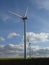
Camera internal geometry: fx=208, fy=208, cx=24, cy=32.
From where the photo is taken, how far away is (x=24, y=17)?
36188 mm

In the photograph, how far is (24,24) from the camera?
1431 inches
